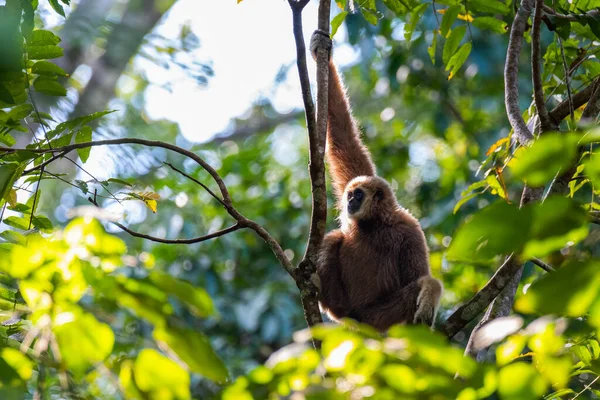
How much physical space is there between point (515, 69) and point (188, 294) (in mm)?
3737

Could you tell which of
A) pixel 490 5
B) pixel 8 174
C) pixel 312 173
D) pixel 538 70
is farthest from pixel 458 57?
A: pixel 8 174

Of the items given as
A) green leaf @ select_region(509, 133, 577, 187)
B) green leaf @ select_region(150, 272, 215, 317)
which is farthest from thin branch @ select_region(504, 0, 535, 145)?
green leaf @ select_region(150, 272, 215, 317)

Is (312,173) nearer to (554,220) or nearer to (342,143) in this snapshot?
(342,143)

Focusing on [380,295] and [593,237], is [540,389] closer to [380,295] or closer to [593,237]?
[593,237]

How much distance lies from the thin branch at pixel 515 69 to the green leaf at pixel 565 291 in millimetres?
2949

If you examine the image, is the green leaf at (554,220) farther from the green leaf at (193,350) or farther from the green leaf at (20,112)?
the green leaf at (20,112)

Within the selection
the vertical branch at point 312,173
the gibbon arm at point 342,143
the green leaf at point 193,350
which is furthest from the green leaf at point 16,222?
the gibbon arm at point 342,143

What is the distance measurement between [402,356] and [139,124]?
45.6ft

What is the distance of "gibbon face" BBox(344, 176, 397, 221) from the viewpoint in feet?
19.9

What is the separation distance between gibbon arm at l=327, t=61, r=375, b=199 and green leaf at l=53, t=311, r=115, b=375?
4.81m

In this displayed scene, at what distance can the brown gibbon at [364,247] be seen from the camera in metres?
5.61

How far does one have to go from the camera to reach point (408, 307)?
540cm

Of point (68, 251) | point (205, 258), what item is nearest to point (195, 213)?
point (205, 258)

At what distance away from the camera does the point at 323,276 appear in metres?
5.85
